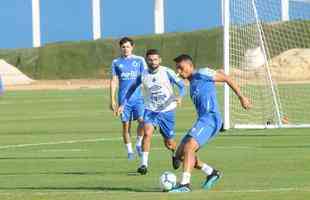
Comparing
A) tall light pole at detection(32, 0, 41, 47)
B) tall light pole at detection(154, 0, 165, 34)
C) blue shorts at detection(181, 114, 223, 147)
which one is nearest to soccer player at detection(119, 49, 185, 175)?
blue shorts at detection(181, 114, 223, 147)

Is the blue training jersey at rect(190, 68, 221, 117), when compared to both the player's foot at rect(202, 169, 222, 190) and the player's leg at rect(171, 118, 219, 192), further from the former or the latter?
the player's foot at rect(202, 169, 222, 190)

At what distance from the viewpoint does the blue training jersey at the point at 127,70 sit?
21.5 meters

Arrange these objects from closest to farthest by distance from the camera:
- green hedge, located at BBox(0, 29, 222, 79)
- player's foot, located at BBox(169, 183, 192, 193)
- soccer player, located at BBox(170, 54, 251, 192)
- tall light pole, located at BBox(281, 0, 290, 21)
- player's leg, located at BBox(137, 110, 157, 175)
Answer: player's foot, located at BBox(169, 183, 192, 193)
soccer player, located at BBox(170, 54, 251, 192)
player's leg, located at BBox(137, 110, 157, 175)
tall light pole, located at BBox(281, 0, 290, 21)
green hedge, located at BBox(0, 29, 222, 79)

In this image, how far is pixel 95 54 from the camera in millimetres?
93438

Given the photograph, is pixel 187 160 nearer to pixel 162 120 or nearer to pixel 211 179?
pixel 211 179

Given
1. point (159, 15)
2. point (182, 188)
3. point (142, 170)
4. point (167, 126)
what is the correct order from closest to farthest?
point (182, 188) → point (142, 170) → point (167, 126) → point (159, 15)

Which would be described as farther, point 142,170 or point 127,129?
point 127,129

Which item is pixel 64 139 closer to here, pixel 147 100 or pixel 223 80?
pixel 147 100

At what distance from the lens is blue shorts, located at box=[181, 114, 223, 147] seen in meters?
15.6

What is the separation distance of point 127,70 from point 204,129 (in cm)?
614

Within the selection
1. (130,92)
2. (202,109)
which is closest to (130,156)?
(130,92)

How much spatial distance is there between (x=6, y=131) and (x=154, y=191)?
1679cm

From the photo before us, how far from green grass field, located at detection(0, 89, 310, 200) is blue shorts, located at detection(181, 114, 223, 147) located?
0.68 meters

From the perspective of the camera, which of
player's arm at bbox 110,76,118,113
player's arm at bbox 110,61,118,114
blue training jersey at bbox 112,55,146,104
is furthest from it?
blue training jersey at bbox 112,55,146,104
